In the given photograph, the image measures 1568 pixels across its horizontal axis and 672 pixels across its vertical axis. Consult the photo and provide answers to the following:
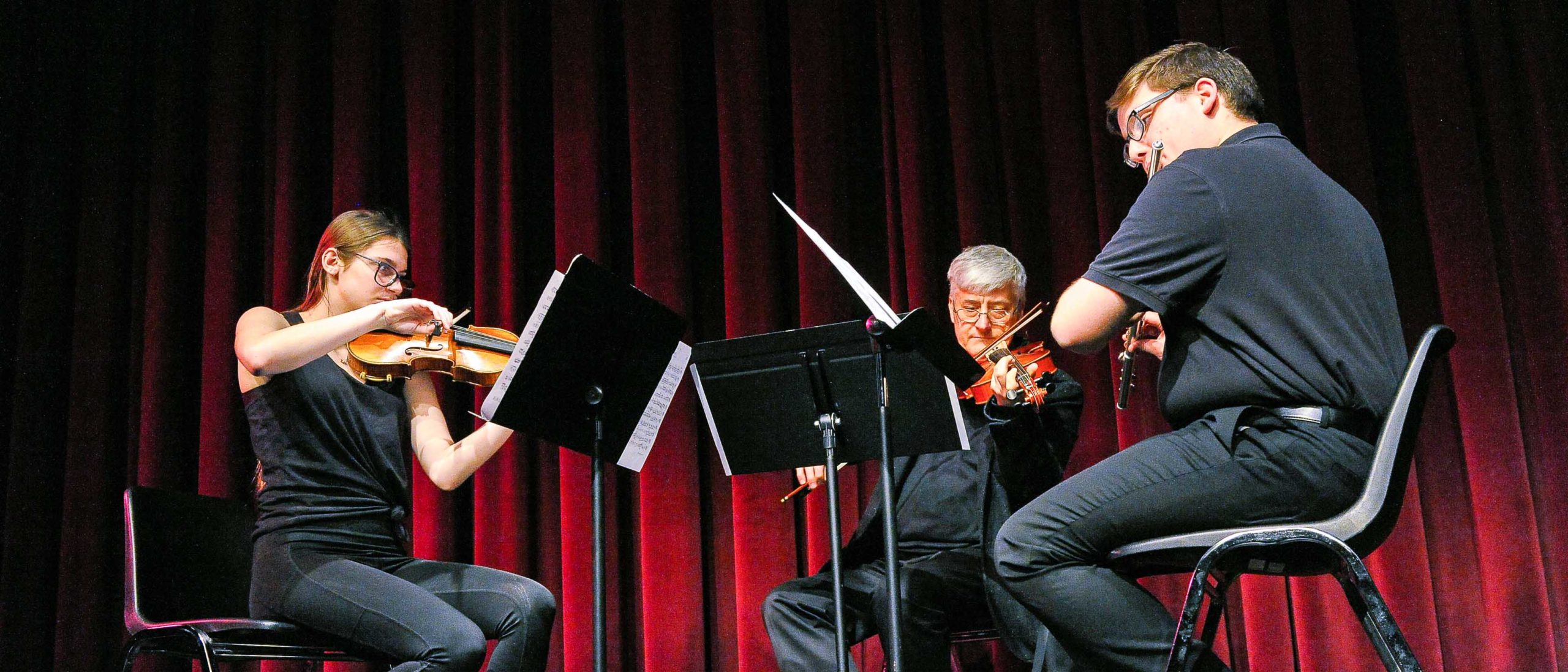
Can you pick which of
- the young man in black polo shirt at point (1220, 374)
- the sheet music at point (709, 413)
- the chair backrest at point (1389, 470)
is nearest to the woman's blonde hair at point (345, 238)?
the sheet music at point (709, 413)

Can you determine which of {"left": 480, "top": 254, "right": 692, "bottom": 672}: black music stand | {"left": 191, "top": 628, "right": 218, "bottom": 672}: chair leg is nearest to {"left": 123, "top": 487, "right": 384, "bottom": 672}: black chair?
{"left": 191, "top": 628, "right": 218, "bottom": 672}: chair leg

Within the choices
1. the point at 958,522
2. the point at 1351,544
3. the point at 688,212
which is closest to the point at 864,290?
the point at 1351,544

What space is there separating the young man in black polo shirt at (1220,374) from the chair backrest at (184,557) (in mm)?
1851

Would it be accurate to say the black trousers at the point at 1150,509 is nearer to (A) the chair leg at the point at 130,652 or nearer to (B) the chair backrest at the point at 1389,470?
(B) the chair backrest at the point at 1389,470

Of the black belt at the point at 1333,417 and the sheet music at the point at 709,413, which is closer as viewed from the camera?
the black belt at the point at 1333,417

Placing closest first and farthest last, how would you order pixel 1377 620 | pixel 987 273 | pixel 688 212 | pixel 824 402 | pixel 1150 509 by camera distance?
pixel 1377 620, pixel 1150 509, pixel 824 402, pixel 987 273, pixel 688 212

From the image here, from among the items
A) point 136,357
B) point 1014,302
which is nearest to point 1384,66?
point 1014,302

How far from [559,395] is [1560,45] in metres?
3.03

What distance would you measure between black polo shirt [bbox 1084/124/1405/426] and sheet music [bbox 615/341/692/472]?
0.92m

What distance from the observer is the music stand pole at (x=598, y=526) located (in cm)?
216

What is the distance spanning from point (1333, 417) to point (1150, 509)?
1.02ft

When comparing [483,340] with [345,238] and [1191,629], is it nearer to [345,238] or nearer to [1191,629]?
[345,238]

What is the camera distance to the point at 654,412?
238cm

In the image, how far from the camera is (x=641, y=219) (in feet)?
12.1
